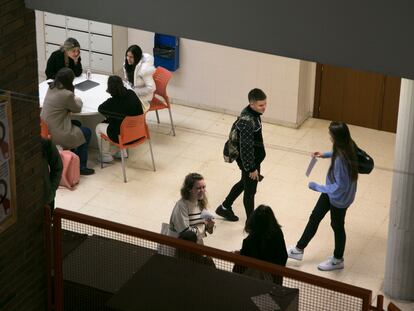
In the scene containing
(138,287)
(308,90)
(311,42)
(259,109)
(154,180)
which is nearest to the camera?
(311,42)

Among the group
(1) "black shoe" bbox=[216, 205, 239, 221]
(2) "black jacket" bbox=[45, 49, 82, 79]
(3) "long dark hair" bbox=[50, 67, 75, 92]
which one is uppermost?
(3) "long dark hair" bbox=[50, 67, 75, 92]

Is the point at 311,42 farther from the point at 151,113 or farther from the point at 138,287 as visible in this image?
the point at 151,113

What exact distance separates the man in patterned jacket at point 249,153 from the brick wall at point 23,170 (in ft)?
8.47

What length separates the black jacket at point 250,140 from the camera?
10180 millimetres

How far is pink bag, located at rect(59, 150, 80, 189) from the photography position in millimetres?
11742

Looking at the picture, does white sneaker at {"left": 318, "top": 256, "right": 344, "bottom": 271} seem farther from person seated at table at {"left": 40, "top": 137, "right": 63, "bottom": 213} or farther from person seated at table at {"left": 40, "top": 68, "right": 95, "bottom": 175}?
person seated at table at {"left": 40, "top": 68, "right": 95, "bottom": 175}

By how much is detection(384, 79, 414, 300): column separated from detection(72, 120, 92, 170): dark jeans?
3.82 meters

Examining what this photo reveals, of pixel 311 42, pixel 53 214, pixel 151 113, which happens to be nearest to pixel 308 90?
pixel 151 113

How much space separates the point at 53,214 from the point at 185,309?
4.19ft

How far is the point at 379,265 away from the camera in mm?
10539

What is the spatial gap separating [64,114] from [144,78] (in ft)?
4.18

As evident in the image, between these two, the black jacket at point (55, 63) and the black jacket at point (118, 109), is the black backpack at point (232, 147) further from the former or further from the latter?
the black jacket at point (55, 63)

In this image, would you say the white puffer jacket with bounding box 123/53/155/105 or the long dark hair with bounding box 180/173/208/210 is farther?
the white puffer jacket with bounding box 123/53/155/105

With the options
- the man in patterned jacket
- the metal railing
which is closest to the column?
the man in patterned jacket
